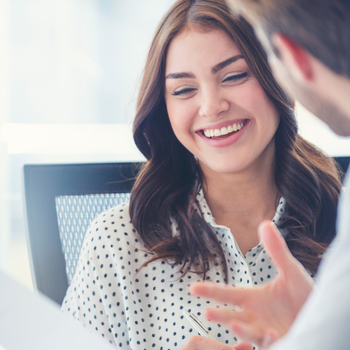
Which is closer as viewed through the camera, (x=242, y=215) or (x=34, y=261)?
(x=34, y=261)

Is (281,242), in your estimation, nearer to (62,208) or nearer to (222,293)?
(222,293)

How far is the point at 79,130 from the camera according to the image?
206 cm

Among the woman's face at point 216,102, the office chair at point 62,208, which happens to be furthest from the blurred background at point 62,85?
the woman's face at point 216,102

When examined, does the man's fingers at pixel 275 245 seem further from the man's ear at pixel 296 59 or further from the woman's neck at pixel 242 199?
the woman's neck at pixel 242 199

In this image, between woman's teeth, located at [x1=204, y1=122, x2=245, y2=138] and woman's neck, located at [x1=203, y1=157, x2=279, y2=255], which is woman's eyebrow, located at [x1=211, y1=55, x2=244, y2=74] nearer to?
woman's teeth, located at [x1=204, y1=122, x2=245, y2=138]

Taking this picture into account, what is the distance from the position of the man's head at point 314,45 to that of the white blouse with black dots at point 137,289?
1.91 feet

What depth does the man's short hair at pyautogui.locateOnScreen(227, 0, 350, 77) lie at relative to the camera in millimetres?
313

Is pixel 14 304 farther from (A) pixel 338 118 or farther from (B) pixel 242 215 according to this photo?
(B) pixel 242 215

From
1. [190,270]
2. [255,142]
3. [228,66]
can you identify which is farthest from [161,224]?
[228,66]

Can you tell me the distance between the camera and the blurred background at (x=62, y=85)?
6.31ft

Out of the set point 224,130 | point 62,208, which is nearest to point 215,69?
point 224,130

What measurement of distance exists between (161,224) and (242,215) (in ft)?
0.65

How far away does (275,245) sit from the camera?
0.42m

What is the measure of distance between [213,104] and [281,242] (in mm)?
466
